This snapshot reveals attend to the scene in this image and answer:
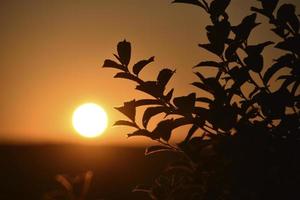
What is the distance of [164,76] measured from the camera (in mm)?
3223

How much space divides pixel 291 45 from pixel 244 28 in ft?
0.94

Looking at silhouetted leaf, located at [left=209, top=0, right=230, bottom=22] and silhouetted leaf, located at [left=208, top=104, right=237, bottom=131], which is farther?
silhouetted leaf, located at [left=209, top=0, right=230, bottom=22]

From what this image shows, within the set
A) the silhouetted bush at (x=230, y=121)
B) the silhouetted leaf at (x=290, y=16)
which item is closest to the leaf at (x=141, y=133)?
the silhouetted bush at (x=230, y=121)

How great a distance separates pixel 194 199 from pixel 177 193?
0.85 feet

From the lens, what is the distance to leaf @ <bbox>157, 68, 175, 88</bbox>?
321 centimetres

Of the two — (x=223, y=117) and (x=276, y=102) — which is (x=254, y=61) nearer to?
(x=276, y=102)

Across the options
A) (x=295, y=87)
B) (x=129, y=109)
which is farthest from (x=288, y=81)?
(x=129, y=109)

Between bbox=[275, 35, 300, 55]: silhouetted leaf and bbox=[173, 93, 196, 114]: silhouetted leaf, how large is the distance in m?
0.58

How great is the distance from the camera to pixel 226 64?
10.8ft

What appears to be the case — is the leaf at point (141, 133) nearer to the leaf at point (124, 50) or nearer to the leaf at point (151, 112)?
the leaf at point (151, 112)

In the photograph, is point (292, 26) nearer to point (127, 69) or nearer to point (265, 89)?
point (265, 89)

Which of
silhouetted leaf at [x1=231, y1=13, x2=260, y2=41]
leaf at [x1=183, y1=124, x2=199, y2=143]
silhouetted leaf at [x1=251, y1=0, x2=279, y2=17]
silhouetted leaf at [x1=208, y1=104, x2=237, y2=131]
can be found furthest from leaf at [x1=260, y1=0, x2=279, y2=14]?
leaf at [x1=183, y1=124, x2=199, y2=143]

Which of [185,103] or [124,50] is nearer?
[185,103]

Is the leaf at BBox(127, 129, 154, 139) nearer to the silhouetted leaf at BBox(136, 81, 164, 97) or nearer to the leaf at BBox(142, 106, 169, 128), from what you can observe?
the leaf at BBox(142, 106, 169, 128)
